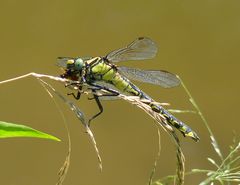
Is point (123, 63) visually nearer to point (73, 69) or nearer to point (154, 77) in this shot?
point (154, 77)

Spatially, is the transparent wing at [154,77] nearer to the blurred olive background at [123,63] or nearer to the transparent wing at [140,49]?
the transparent wing at [140,49]

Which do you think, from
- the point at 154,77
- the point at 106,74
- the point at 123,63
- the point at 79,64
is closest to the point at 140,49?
the point at 154,77

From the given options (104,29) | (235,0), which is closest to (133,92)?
(104,29)

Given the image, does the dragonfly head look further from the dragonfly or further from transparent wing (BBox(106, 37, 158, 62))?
transparent wing (BBox(106, 37, 158, 62))

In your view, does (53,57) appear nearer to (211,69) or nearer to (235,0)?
(211,69)

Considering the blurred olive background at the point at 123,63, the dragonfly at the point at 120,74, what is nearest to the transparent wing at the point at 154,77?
the dragonfly at the point at 120,74
